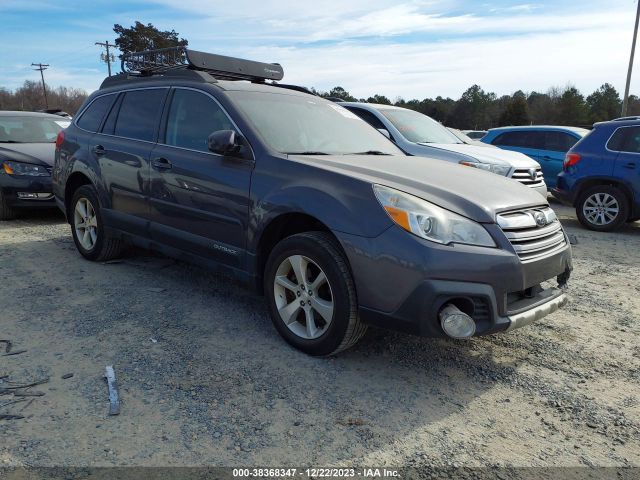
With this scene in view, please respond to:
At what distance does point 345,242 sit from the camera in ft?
10.1

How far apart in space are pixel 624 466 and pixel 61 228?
271 inches

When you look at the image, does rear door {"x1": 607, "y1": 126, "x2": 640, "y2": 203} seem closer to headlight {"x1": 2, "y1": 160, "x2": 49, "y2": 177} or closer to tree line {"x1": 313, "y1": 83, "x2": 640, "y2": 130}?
headlight {"x1": 2, "y1": 160, "x2": 49, "y2": 177}

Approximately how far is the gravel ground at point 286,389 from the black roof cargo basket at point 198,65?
6.50ft

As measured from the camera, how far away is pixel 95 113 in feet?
17.8

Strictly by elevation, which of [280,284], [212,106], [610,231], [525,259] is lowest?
[610,231]

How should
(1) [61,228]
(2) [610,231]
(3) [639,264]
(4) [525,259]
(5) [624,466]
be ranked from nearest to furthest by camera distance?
(5) [624,466]
(4) [525,259]
(3) [639,264]
(1) [61,228]
(2) [610,231]

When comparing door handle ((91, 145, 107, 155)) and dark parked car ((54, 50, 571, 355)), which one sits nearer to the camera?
dark parked car ((54, 50, 571, 355))

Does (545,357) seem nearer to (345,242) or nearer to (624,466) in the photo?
(624,466)

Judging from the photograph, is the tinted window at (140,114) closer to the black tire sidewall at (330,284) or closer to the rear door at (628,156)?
the black tire sidewall at (330,284)

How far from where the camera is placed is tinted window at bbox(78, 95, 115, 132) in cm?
529

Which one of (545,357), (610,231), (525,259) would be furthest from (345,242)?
(610,231)

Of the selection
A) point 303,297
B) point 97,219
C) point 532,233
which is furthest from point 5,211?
point 532,233

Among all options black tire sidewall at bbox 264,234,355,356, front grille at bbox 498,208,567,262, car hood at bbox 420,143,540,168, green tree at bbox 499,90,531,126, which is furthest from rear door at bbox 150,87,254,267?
green tree at bbox 499,90,531,126

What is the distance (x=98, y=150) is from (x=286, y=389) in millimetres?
3317
